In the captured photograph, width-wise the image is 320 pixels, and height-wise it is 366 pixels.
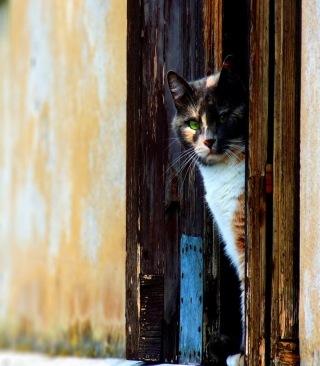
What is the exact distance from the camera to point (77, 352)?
5.89 m

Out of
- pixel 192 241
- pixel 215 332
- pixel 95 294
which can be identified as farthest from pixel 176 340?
pixel 95 294

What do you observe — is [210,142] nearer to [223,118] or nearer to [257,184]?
[223,118]

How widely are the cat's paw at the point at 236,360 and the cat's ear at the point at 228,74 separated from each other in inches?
46.3

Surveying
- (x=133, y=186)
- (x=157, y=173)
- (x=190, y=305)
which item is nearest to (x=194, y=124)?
(x=157, y=173)

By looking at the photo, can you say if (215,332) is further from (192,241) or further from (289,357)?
(289,357)

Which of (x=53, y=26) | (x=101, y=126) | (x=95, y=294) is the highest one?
(x=53, y=26)

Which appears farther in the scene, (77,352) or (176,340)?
(77,352)

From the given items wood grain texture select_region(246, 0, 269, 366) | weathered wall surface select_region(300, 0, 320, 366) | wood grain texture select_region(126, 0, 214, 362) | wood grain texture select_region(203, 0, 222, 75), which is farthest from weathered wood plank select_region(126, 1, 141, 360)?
weathered wall surface select_region(300, 0, 320, 366)

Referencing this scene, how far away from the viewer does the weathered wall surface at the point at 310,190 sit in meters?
2.93

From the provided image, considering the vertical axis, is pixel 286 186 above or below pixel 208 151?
below

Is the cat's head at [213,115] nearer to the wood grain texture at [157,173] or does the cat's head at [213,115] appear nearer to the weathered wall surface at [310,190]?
the wood grain texture at [157,173]

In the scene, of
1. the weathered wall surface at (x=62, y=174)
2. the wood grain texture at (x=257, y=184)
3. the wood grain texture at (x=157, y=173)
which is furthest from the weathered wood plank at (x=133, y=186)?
the weathered wall surface at (x=62, y=174)

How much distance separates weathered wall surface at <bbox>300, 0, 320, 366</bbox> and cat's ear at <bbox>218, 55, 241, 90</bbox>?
0.73 m

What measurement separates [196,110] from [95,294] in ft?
6.98
